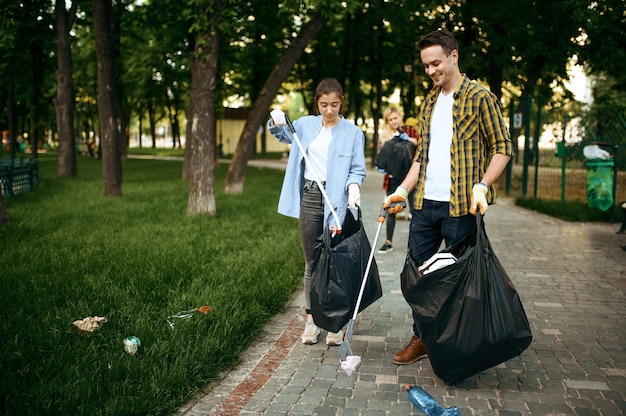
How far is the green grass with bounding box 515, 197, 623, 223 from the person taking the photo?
A: 10.5 m

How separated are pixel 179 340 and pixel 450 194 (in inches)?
78.8

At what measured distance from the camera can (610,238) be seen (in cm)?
879

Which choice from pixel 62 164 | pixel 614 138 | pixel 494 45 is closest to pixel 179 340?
pixel 614 138

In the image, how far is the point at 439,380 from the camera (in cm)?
374

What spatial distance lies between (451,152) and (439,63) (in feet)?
1.76

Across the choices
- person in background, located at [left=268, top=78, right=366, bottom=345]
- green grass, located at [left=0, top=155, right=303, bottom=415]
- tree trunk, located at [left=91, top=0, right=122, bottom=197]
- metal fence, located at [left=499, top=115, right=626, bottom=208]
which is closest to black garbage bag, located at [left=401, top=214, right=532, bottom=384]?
person in background, located at [left=268, top=78, right=366, bottom=345]

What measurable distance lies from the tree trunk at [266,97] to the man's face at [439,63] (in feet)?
35.1

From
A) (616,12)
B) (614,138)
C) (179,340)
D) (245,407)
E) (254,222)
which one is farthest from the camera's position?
(616,12)

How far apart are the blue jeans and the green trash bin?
7.64 m

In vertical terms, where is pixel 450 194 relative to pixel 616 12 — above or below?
below

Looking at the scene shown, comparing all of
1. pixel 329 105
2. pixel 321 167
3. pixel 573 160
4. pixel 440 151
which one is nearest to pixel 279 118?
pixel 329 105

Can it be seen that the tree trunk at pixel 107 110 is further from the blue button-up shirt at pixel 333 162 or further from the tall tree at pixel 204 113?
the blue button-up shirt at pixel 333 162

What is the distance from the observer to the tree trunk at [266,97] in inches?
551

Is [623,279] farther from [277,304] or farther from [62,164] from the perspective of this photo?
[62,164]
